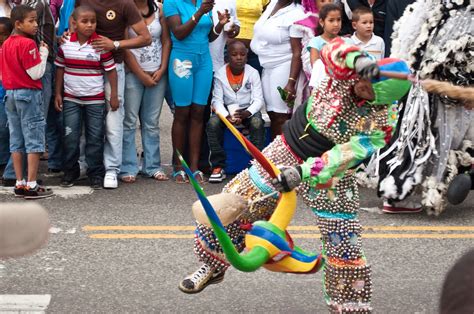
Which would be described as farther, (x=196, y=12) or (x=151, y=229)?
(x=196, y=12)

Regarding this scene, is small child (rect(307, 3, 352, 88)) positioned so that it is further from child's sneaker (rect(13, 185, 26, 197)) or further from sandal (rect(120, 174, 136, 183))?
child's sneaker (rect(13, 185, 26, 197))

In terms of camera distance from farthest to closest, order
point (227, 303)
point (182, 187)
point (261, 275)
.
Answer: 1. point (182, 187)
2. point (261, 275)
3. point (227, 303)

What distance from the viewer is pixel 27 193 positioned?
8094 millimetres

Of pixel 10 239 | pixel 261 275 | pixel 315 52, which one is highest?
pixel 10 239

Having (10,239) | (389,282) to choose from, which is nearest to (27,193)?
(389,282)

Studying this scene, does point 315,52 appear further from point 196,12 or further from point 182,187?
point 182,187

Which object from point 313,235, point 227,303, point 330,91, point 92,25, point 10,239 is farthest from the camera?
point 92,25

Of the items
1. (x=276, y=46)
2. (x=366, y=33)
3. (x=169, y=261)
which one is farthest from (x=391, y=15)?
(x=169, y=261)

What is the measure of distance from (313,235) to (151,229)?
1.19 m

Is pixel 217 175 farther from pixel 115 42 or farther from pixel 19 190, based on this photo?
pixel 19 190

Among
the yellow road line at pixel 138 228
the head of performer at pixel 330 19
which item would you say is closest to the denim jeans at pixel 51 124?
the yellow road line at pixel 138 228

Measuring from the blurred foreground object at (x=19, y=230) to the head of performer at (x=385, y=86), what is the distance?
2.79 metres

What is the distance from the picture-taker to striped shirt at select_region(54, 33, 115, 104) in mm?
8172

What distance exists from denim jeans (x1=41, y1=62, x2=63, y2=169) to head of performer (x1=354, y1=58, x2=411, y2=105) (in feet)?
13.0
